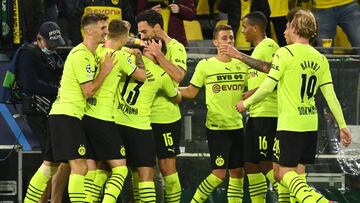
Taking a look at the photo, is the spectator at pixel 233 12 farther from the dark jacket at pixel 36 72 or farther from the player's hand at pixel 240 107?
the player's hand at pixel 240 107

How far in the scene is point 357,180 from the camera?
14289mm

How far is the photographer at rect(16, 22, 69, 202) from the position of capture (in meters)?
13.5

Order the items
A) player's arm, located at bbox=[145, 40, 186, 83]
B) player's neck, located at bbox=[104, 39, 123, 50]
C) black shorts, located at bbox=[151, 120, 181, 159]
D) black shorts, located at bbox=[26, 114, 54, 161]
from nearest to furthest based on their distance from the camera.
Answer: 1. player's neck, located at bbox=[104, 39, 123, 50]
2. player's arm, located at bbox=[145, 40, 186, 83]
3. black shorts, located at bbox=[151, 120, 181, 159]
4. black shorts, located at bbox=[26, 114, 54, 161]

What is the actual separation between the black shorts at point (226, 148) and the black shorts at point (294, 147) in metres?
1.29

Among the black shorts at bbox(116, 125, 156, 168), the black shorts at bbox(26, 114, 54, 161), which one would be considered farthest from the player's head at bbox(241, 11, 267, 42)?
the black shorts at bbox(26, 114, 54, 161)

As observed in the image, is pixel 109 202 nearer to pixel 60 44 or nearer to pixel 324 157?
pixel 60 44

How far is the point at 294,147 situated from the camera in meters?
11.9

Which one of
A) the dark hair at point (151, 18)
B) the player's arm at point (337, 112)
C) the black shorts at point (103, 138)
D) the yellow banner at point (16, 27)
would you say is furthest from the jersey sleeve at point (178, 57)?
the yellow banner at point (16, 27)

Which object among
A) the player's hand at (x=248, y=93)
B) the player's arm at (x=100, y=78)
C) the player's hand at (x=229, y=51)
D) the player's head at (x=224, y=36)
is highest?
the player's head at (x=224, y=36)

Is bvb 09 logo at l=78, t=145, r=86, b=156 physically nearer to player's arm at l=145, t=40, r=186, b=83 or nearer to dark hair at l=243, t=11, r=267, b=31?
player's arm at l=145, t=40, r=186, b=83

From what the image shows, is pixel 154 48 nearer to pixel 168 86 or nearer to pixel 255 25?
pixel 168 86

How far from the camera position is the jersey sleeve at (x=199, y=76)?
1341 cm

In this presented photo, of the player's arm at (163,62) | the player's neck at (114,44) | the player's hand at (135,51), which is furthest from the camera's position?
the player's arm at (163,62)

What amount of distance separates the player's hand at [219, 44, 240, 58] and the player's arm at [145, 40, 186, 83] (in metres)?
0.57
